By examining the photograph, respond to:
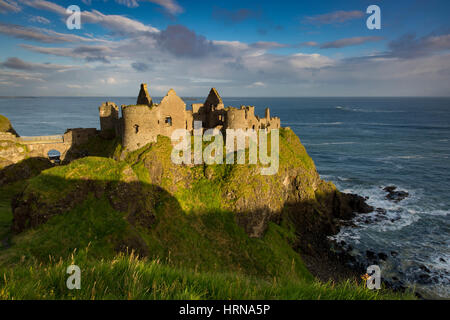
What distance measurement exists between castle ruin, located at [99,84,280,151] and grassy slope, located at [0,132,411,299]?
246cm

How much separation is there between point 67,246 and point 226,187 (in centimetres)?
2210

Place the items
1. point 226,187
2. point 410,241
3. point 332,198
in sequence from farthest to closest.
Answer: point 332,198 < point 410,241 < point 226,187

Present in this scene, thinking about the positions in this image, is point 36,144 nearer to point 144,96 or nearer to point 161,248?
point 144,96

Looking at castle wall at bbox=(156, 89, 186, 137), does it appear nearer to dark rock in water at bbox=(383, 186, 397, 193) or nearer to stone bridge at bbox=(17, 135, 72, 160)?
stone bridge at bbox=(17, 135, 72, 160)

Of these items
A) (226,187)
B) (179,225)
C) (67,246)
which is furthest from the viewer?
(226,187)

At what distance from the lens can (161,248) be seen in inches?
1089

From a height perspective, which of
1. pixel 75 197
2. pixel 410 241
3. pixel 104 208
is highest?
pixel 75 197

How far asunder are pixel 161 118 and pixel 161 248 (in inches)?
717

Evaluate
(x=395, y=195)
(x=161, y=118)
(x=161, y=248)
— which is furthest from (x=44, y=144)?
(x=395, y=195)

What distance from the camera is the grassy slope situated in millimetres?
5801

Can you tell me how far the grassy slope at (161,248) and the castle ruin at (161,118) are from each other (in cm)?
246

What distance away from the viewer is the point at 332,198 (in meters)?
55.8
